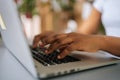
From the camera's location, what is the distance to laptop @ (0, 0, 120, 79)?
47cm

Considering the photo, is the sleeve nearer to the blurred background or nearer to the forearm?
the forearm

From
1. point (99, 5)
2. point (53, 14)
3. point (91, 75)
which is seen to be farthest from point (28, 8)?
point (91, 75)

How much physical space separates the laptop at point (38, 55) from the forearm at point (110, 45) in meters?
0.03

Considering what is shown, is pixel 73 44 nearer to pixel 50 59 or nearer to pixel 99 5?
pixel 50 59

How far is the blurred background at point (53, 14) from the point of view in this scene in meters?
2.19

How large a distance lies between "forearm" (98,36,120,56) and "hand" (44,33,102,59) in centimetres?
1

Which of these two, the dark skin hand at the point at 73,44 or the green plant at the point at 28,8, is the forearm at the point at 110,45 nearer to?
the dark skin hand at the point at 73,44

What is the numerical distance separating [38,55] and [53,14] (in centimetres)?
159

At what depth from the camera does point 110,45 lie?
0.68 meters

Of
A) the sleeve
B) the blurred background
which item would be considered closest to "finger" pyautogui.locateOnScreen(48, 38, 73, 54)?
the sleeve

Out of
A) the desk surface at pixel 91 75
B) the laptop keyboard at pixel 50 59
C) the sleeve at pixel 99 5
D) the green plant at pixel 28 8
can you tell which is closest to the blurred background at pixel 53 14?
the green plant at pixel 28 8

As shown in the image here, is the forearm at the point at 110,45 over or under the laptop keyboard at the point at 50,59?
over

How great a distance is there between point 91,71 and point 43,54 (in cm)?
20

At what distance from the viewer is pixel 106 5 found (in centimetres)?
114
